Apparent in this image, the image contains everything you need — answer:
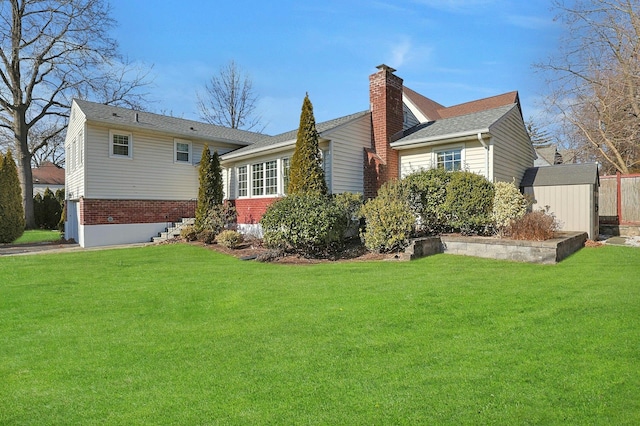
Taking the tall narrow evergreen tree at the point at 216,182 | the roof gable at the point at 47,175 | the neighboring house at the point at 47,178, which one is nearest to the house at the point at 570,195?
the tall narrow evergreen tree at the point at 216,182

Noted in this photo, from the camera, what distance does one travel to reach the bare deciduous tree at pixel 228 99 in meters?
34.5

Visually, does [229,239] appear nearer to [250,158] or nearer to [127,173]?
[250,158]

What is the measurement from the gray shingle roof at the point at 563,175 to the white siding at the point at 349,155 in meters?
5.85

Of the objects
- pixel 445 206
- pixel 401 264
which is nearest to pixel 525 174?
pixel 445 206

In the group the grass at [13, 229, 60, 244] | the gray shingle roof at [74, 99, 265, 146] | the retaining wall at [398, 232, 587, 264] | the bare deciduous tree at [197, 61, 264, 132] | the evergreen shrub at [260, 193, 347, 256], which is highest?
the bare deciduous tree at [197, 61, 264, 132]

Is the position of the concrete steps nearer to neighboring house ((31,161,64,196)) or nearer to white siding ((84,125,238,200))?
white siding ((84,125,238,200))

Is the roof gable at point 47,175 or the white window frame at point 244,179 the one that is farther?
the roof gable at point 47,175

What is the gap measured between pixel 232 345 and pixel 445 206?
7868 mm

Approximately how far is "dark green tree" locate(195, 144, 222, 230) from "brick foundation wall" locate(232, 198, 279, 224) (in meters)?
0.92

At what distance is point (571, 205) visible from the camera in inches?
463

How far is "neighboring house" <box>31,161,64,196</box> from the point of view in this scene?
37.7 m

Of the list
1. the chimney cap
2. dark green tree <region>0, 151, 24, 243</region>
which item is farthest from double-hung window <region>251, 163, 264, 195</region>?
dark green tree <region>0, 151, 24, 243</region>

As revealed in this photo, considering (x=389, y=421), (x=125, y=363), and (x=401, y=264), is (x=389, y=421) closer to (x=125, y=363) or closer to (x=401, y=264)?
(x=125, y=363)

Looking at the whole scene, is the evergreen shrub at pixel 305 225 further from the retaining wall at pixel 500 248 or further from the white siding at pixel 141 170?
the white siding at pixel 141 170
